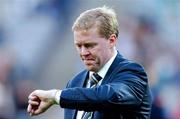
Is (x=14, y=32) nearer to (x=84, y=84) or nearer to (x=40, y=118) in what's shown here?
(x=40, y=118)

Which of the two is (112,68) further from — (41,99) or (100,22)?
(41,99)

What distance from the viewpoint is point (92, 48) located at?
2.87 m

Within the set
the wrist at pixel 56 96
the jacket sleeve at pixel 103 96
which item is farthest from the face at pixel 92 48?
the wrist at pixel 56 96

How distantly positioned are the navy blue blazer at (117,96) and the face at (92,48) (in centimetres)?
7

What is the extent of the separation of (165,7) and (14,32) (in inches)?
64.6

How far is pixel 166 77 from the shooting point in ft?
20.6

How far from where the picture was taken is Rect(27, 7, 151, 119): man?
261 centimetres

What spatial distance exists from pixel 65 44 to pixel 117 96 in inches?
152

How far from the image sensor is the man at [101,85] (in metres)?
2.61

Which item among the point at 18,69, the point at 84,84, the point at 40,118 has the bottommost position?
the point at 40,118

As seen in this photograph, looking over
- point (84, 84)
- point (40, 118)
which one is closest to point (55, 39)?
point (40, 118)

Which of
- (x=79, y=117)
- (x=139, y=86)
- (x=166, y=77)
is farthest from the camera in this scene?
(x=166, y=77)

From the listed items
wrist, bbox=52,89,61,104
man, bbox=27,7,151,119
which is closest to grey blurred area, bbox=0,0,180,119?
man, bbox=27,7,151,119

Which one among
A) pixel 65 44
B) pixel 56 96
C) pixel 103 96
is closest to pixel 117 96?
pixel 103 96
